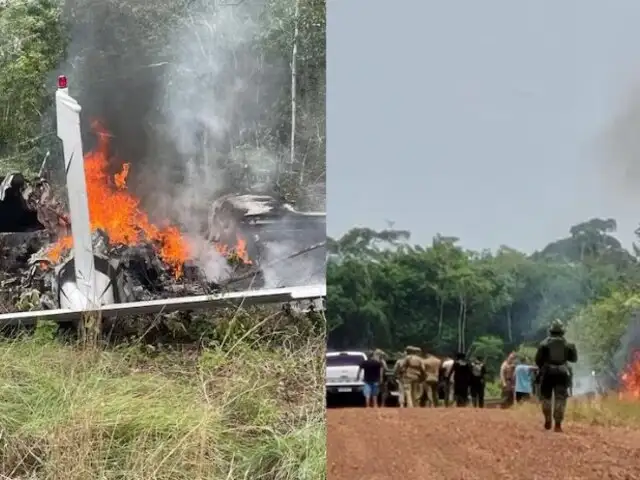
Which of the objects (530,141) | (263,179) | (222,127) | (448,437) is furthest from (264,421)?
(530,141)

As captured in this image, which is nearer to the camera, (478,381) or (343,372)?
(478,381)

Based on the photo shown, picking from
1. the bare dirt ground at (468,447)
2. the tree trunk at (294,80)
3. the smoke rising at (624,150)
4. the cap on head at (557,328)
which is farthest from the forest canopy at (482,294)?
the tree trunk at (294,80)

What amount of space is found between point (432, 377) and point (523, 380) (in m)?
0.39

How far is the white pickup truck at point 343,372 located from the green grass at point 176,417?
41mm

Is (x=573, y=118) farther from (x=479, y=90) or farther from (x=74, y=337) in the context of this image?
(x=74, y=337)

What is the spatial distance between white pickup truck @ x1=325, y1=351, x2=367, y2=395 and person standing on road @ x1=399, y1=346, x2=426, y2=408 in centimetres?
18

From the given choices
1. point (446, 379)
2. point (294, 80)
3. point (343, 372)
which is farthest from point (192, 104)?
point (446, 379)

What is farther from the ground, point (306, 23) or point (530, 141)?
point (306, 23)

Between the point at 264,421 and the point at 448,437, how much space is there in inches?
31.8

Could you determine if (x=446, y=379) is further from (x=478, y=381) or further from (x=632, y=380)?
(x=632, y=380)

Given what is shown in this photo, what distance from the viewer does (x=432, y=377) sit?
379 cm

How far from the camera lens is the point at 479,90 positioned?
145 inches

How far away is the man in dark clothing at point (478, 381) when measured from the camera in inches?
146

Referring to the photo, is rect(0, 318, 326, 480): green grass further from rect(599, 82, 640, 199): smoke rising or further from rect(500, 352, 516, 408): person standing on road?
rect(599, 82, 640, 199): smoke rising
